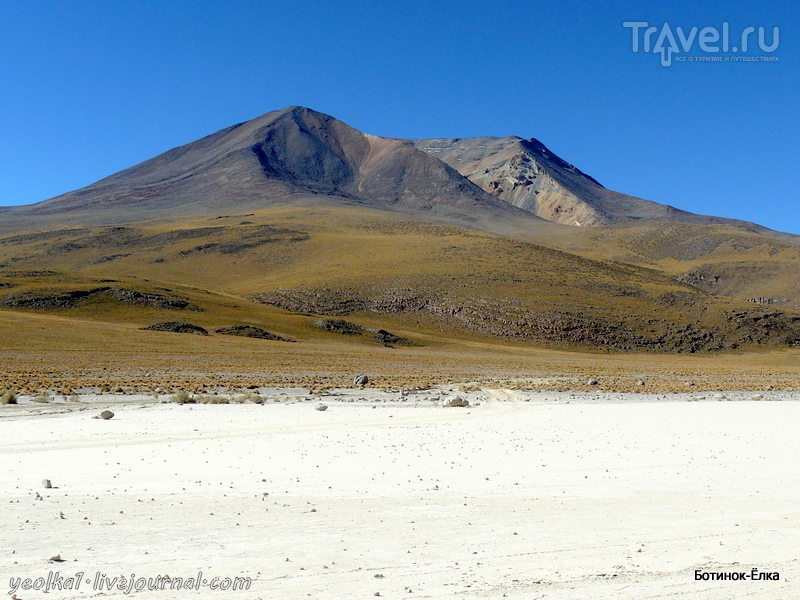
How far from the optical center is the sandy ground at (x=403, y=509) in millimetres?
6742

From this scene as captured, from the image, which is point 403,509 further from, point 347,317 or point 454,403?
point 347,317

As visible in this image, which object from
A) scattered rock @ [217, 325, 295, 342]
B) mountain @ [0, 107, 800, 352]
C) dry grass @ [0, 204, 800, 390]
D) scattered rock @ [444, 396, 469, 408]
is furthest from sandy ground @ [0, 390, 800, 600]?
scattered rock @ [217, 325, 295, 342]

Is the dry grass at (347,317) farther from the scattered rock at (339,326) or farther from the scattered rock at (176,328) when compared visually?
the scattered rock at (176,328)

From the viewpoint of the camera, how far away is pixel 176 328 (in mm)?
63531

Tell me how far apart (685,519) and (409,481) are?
4125 millimetres

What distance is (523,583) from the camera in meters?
6.61

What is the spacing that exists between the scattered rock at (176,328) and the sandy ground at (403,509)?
153 ft

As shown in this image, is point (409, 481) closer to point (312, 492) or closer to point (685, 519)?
point (312, 492)

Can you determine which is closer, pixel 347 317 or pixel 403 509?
pixel 403 509

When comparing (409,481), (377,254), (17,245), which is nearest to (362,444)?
(409,481)

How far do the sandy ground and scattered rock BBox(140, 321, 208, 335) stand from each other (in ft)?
153

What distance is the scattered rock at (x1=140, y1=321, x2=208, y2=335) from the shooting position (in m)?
63.2

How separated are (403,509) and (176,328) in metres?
57.8

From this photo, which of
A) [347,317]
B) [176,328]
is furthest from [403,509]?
[347,317]
